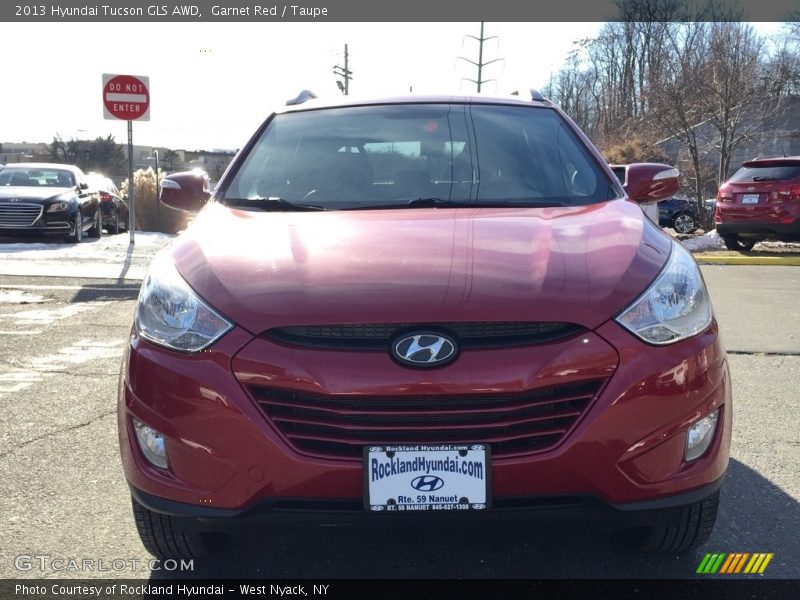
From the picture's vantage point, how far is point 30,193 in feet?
45.6

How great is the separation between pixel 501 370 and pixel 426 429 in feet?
0.79

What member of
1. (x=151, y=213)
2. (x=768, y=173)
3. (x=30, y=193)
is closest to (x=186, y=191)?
(x=30, y=193)

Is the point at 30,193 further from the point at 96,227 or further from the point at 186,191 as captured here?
the point at 186,191

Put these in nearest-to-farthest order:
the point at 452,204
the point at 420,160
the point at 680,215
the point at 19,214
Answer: the point at 452,204 < the point at 420,160 < the point at 19,214 < the point at 680,215

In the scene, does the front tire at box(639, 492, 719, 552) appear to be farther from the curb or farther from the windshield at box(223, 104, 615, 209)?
the curb

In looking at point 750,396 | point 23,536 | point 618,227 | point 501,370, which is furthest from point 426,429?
point 750,396

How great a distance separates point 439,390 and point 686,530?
0.95 meters

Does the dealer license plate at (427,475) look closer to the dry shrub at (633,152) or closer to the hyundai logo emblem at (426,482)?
the hyundai logo emblem at (426,482)

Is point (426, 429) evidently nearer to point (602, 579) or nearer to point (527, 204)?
point (602, 579)

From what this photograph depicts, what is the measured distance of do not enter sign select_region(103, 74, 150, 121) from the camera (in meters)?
12.2

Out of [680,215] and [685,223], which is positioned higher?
[680,215]

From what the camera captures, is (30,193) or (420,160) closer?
(420,160)

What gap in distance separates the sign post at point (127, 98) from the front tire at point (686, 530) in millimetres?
11035

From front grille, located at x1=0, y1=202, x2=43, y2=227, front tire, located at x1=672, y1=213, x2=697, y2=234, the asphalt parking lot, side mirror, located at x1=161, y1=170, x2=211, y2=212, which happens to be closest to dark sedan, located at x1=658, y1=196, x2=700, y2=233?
front tire, located at x1=672, y1=213, x2=697, y2=234
